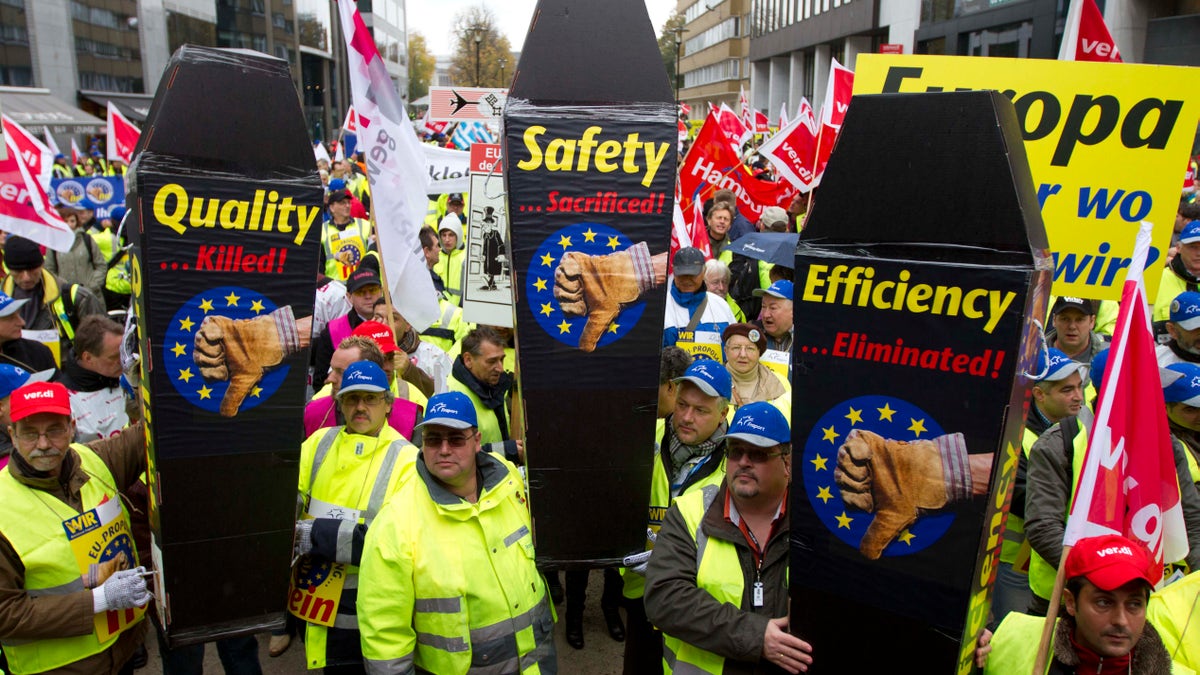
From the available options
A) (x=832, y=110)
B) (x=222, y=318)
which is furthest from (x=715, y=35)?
(x=222, y=318)

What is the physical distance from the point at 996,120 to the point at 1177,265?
5.51m

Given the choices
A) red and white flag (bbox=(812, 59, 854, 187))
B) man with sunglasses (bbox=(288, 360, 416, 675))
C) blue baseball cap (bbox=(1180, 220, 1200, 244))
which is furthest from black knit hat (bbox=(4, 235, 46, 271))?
blue baseball cap (bbox=(1180, 220, 1200, 244))

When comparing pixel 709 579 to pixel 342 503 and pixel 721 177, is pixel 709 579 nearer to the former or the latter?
pixel 342 503

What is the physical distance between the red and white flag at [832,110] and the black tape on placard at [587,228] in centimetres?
558

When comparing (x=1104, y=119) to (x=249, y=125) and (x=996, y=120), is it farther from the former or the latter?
(x=249, y=125)

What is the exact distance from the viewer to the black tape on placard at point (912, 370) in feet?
7.92

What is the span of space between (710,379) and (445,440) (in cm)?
121

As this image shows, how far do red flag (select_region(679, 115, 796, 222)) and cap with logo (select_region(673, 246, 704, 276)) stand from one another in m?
4.22

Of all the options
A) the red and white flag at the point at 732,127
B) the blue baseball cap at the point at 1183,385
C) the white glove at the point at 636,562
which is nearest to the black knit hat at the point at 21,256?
the white glove at the point at 636,562

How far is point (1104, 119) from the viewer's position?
4.09 m

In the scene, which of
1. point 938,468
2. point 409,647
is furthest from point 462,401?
point 938,468

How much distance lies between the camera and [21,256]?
6770 millimetres

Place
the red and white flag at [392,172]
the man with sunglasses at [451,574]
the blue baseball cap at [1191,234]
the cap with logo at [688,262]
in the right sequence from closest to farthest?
the man with sunglasses at [451,574] < the red and white flag at [392,172] < the cap with logo at [688,262] < the blue baseball cap at [1191,234]

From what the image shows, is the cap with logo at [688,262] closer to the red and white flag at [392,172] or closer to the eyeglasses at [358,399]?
the red and white flag at [392,172]
